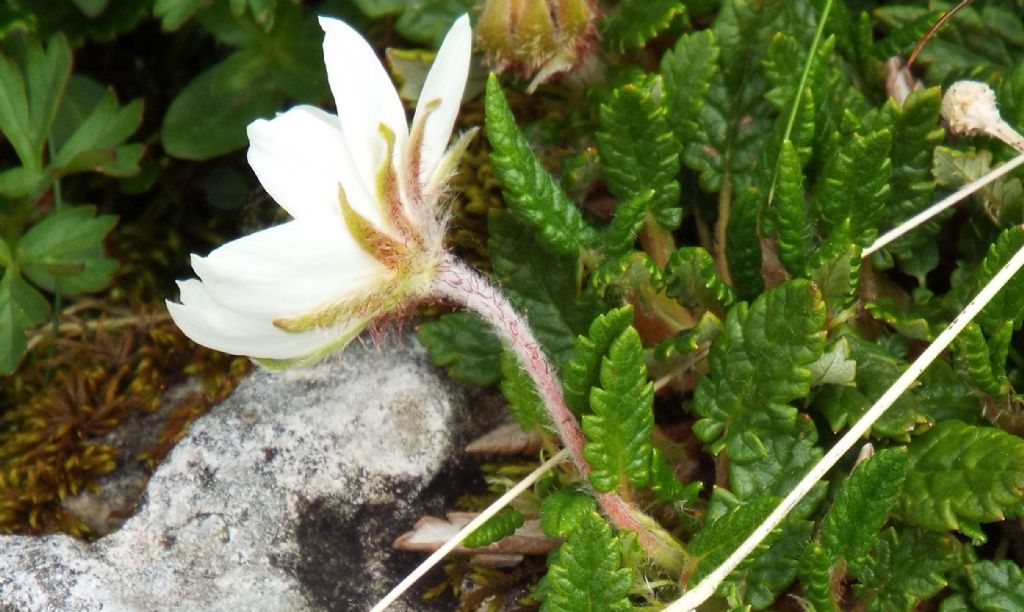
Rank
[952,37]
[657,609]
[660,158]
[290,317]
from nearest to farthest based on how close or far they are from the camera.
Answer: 1. [290,317]
2. [657,609]
3. [660,158]
4. [952,37]

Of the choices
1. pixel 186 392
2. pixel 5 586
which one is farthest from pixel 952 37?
pixel 5 586

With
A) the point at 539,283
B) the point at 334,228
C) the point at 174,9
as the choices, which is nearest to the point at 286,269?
the point at 334,228

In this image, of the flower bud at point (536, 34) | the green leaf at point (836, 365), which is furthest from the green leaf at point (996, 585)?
the flower bud at point (536, 34)

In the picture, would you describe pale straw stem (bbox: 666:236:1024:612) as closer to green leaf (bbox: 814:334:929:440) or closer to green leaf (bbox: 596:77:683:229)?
green leaf (bbox: 814:334:929:440)

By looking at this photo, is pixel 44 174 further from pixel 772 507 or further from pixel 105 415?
pixel 772 507

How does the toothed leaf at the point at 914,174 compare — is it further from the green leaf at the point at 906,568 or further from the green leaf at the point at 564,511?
the green leaf at the point at 564,511

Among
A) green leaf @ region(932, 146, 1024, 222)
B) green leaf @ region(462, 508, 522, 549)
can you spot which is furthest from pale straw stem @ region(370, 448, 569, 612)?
green leaf @ region(932, 146, 1024, 222)

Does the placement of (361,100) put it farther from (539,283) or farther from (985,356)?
(985,356)
